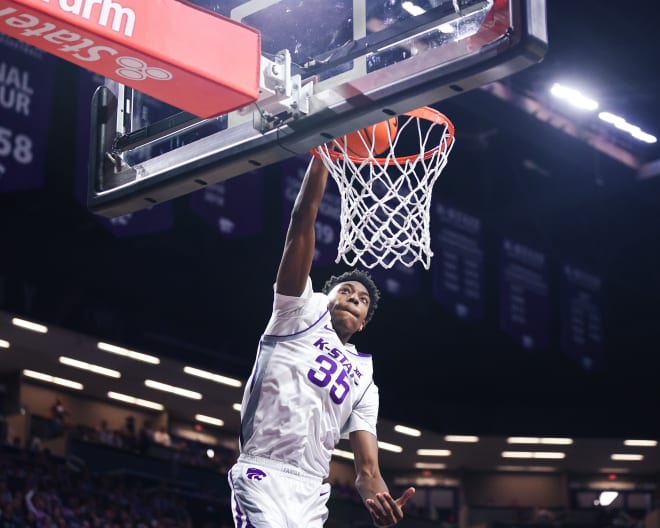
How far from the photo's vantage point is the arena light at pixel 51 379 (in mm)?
21188

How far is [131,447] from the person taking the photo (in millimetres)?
19609

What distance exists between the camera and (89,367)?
20781 millimetres

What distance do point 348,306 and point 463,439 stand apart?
63.6ft

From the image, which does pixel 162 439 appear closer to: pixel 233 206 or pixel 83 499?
pixel 83 499

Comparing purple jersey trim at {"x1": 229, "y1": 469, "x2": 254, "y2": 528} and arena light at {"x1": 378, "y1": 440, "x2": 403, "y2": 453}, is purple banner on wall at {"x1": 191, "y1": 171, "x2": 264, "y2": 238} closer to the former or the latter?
purple jersey trim at {"x1": 229, "y1": 469, "x2": 254, "y2": 528}

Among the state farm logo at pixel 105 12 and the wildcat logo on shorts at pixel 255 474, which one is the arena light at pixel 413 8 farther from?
the wildcat logo on shorts at pixel 255 474

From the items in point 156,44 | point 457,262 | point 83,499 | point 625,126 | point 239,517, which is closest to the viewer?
point 156,44

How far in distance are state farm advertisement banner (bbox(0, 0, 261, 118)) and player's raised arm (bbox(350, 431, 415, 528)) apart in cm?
171

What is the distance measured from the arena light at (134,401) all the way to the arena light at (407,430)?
Result: 475 centimetres

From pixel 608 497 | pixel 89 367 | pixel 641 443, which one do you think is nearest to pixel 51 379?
pixel 89 367

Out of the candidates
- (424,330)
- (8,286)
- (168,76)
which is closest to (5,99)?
(8,286)

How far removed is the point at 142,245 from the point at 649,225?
912 cm

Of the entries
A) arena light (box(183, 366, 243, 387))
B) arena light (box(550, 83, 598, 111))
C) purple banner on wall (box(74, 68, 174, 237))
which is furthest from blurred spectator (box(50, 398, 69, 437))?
arena light (box(550, 83, 598, 111))

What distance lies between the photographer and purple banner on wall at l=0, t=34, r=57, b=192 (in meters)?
12.6
